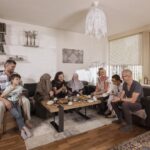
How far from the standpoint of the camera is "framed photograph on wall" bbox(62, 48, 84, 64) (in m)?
4.61

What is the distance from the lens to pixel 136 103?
8.68ft

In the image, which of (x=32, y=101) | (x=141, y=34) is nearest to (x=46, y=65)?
(x=32, y=101)

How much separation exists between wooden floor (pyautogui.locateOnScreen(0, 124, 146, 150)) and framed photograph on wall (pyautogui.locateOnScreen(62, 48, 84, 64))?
255cm

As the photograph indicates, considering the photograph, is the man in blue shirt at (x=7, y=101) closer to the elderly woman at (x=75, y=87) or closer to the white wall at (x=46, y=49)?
the white wall at (x=46, y=49)

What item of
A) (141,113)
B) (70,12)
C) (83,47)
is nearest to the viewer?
(141,113)

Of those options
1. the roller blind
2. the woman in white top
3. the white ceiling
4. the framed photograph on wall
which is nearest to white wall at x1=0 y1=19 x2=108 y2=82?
the framed photograph on wall

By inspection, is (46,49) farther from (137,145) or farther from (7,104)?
(137,145)

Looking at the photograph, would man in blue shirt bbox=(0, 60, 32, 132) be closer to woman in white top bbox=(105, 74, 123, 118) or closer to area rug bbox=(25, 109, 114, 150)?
area rug bbox=(25, 109, 114, 150)

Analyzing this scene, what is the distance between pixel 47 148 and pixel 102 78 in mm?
2366

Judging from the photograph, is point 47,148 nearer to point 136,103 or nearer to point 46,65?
point 136,103

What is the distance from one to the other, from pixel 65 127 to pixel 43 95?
0.97 metres

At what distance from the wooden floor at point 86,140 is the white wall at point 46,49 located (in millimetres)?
1923

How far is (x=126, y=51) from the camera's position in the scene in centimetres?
467

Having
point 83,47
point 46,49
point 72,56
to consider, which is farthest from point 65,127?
point 83,47
